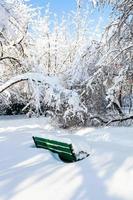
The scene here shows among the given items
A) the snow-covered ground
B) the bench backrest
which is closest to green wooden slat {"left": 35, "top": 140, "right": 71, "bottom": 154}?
the bench backrest

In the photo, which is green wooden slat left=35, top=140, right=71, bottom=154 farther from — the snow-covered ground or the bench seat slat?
the snow-covered ground

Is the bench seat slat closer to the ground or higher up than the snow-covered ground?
higher up

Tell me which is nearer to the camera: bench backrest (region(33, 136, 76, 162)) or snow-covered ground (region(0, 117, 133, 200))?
snow-covered ground (region(0, 117, 133, 200))

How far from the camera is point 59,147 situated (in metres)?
8.59

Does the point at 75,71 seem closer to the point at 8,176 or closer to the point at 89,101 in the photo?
the point at 89,101

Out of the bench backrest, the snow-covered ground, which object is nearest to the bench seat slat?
the bench backrest

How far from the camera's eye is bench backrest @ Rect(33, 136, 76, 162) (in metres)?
8.02

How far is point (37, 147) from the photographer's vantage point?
Answer: 9.94 metres

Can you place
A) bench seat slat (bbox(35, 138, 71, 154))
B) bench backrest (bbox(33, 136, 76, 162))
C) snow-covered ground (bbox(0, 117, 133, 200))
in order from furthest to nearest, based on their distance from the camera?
bench seat slat (bbox(35, 138, 71, 154)) < bench backrest (bbox(33, 136, 76, 162)) < snow-covered ground (bbox(0, 117, 133, 200))

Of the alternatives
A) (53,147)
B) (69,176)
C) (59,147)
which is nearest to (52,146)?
(53,147)

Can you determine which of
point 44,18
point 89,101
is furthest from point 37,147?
point 44,18

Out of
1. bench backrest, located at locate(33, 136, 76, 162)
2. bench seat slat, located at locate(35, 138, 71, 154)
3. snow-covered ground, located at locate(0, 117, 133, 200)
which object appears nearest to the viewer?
snow-covered ground, located at locate(0, 117, 133, 200)

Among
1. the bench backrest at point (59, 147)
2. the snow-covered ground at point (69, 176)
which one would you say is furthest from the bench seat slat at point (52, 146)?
the snow-covered ground at point (69, 176)

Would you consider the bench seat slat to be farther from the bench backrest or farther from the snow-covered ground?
the snow-covered ground
